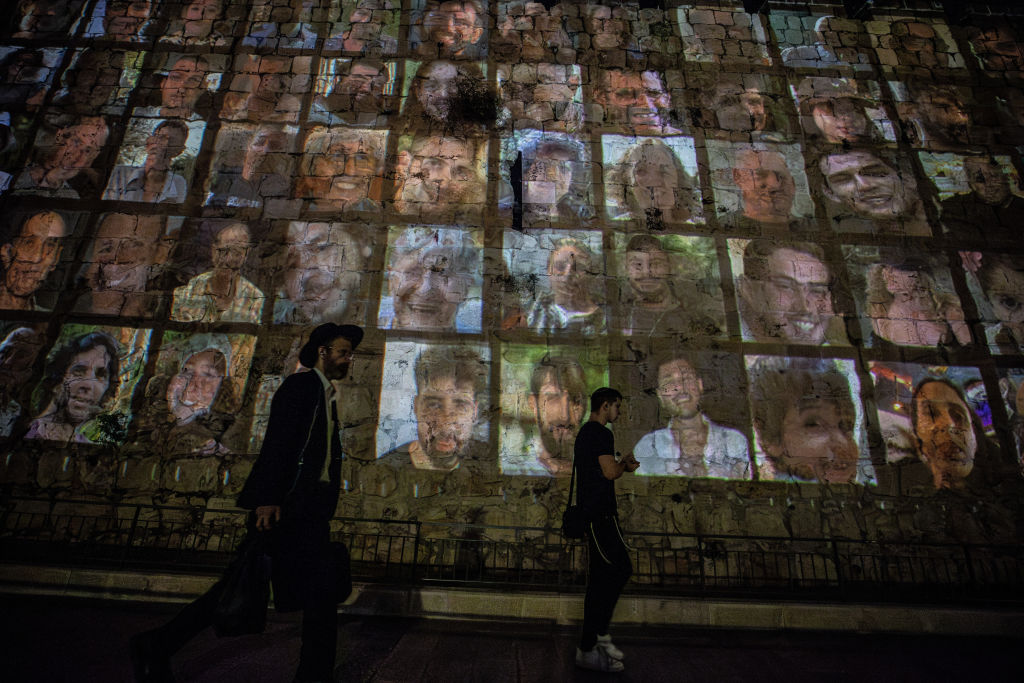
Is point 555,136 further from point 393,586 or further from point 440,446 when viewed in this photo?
point 393,586

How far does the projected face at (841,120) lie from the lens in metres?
7.71

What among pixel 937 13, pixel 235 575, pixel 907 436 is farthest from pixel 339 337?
pixel 937 13

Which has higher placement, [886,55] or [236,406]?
[886,55]

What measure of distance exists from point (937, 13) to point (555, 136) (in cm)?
719

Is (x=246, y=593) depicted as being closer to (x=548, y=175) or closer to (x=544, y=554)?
(x=544, y=554)

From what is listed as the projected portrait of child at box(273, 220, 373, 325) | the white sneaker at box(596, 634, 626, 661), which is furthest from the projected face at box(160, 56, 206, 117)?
the white sneaker at box(596, 634, 626, 661)

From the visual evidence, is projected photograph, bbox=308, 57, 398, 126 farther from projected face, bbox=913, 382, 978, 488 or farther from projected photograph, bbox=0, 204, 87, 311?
projected face, bbox=913, 382, 978, 488

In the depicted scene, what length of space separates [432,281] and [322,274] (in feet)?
4.94

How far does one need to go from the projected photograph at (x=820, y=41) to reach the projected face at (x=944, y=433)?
5367mm

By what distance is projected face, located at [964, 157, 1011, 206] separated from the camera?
752cm

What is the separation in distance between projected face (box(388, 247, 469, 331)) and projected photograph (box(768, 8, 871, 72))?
21.3 ft

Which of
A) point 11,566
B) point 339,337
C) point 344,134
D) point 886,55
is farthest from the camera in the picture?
point 886,55

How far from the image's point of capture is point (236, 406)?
627cm

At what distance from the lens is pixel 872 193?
7.41 m
